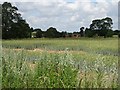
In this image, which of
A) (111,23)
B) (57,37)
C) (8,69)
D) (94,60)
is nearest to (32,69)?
(8,69)

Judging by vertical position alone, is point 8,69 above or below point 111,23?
below

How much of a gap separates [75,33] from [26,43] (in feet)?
2.54

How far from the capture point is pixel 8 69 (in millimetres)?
3930

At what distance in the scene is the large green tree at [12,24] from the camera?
4.09 meters

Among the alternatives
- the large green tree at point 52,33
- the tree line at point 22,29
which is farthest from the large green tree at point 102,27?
the large green tree at point 52,33

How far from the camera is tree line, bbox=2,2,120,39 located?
13.3ft

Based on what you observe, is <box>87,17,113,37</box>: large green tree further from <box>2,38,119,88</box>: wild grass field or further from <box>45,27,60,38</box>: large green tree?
<box>45,27,60,38</box>: large green tree

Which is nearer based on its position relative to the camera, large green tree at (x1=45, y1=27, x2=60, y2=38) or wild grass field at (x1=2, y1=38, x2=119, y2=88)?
wild grass field at (x1=2, y1=38, x2=119, y2=88)

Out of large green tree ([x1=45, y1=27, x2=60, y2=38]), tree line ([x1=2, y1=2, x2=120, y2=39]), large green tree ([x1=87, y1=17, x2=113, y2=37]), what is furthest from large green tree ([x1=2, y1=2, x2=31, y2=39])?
large green tree ([x1=87, y1=17, x2=113, y2=37])

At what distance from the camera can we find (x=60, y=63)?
386 cm

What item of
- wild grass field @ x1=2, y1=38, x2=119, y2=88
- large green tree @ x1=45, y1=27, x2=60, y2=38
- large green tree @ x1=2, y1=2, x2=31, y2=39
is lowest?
wild grass field @ x1=2, y1=38, x2=119, y2=88

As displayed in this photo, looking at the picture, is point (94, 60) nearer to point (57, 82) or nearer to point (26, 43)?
point (57, 82)

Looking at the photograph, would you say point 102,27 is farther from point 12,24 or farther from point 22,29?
point 12,24

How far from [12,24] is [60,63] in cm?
96
